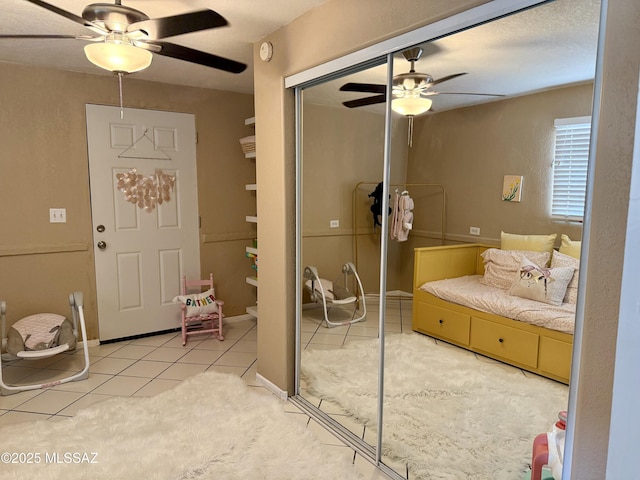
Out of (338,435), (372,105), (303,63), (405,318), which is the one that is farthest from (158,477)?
(303,63)

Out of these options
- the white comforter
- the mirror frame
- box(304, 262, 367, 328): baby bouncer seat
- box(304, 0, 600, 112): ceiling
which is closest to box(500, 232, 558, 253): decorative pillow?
the white comforter

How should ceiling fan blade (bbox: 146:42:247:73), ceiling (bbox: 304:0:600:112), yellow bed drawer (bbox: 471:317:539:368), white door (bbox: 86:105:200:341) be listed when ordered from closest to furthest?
ceiling (bbox: 304:0:600:112) → yellow bed drawer (bbox: 471:317:539:368) → ceiling fan blade (bbox: 146:42:247:73) → white door (bbox: 86:105:200:341)

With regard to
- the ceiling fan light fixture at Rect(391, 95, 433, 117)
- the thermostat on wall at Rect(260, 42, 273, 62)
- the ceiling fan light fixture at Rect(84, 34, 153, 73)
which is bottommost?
the ceiling fan light fixture at Rect(391, 95, 433, 117)

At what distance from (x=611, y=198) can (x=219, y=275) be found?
371cm

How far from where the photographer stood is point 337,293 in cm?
254

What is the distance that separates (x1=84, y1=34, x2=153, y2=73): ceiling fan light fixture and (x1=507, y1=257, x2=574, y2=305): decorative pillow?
2.02 meters

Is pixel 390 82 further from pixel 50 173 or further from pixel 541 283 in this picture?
pixel 50 173

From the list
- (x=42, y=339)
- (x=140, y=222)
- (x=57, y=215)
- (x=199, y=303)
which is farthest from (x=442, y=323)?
(x=57, y=215)

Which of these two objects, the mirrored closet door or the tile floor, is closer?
the mirrored closet door

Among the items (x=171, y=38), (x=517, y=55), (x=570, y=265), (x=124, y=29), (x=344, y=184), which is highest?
(x=171, y=38)

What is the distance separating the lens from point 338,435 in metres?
2.38

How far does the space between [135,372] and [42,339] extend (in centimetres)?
69

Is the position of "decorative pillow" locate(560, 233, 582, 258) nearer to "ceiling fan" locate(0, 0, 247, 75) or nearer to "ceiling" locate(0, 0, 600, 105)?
"ceiling" locate(0, 0, 600, 105)

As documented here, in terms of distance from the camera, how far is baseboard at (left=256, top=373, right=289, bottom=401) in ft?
9.25
